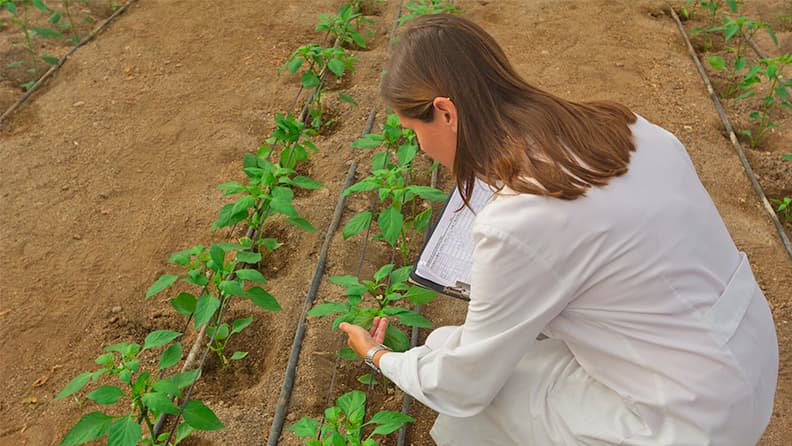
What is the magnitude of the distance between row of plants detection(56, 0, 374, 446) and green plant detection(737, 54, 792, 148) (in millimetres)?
1983

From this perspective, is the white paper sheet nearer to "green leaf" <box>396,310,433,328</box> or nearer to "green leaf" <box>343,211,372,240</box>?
"green leaf" <box>396,310,433,328</box>

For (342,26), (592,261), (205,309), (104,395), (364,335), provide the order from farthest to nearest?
1. (342,26)
2. (205,309)
3. (364,335)
4. (104,395)
5. (592,261)

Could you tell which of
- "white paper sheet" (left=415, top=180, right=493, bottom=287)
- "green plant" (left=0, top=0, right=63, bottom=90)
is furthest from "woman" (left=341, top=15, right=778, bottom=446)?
"green plant" (left=0, top=0, right=63, bottom=90)

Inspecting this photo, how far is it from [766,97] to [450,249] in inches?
87.6

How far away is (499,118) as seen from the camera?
1.43 metres

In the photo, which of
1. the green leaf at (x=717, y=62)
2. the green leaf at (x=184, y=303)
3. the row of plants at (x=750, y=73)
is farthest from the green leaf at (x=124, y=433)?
the green leaf at (x=717, y=62)

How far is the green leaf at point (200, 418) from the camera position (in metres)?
1.81

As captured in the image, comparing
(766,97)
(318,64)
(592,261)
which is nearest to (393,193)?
(592,261)

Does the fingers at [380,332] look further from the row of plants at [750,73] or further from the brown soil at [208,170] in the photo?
the row of plants at [750,73]

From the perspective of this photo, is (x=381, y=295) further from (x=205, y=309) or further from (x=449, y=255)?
(x=205, y=309)

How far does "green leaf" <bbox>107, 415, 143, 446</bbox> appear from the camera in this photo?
1.64m

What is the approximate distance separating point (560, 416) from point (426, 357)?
1.05 ft

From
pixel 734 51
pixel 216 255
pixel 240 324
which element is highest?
pixel 216 255

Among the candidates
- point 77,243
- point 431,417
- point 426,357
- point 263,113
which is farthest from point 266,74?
point 426,357
